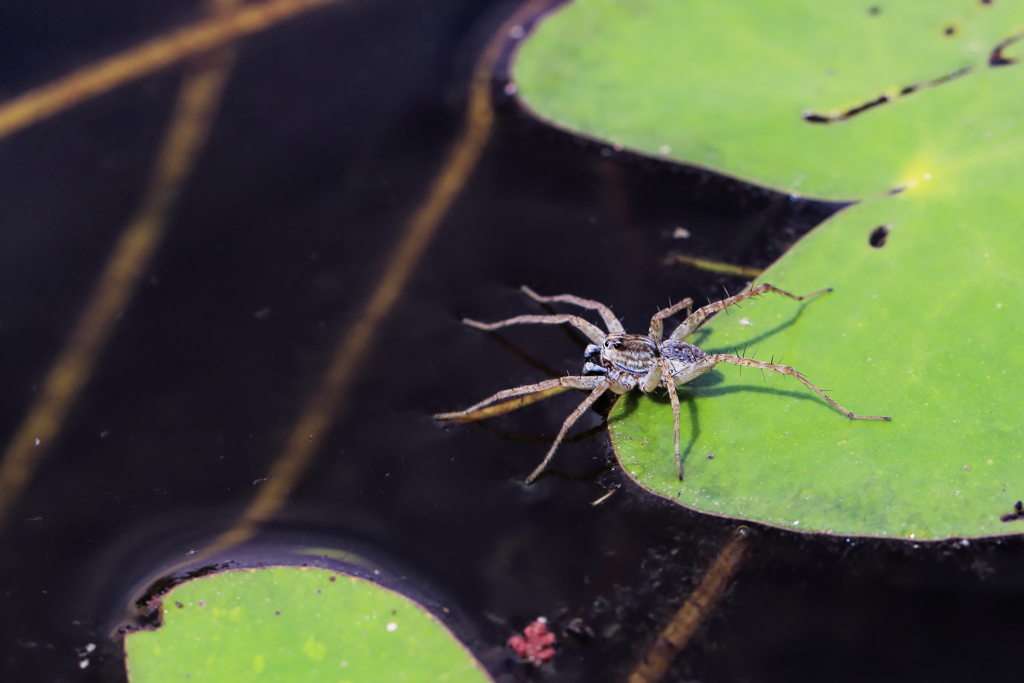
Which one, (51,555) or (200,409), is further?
(200,409)

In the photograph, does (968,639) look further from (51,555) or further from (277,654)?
(51,555)

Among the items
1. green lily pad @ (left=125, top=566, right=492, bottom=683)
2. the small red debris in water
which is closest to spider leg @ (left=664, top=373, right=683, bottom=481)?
the small red debris in water

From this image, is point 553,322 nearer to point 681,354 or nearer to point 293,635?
point 681,354

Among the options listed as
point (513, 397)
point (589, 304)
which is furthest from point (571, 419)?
point (589, 304)

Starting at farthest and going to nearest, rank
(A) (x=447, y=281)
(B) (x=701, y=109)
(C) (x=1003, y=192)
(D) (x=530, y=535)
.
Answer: (B) (x=701, y=109) < (A) (x=447, y=281) < (C) (x=1003, y=192) < (D) (x=530, y=535)

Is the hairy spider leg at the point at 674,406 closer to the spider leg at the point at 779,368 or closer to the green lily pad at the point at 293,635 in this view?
the spider leg at the point at 779,368

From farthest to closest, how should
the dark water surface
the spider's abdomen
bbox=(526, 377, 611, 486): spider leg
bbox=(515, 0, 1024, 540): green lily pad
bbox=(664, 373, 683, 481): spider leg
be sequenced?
the spider's abdomen < bbox=(526, 377, 611, 486): spider leg < bbox=(664, 373, 683, 481): spider leg < bbox=(515, 0, 1024, 540): green lily pad < the dark water surface

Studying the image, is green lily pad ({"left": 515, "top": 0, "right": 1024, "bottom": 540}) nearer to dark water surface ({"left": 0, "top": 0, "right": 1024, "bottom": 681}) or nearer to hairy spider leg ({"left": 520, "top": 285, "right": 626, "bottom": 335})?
dark water surface ({"left": 0, "top": 0, "right": 1024, "bottom": 681})

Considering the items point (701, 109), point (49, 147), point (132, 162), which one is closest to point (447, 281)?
point (701, 109)
